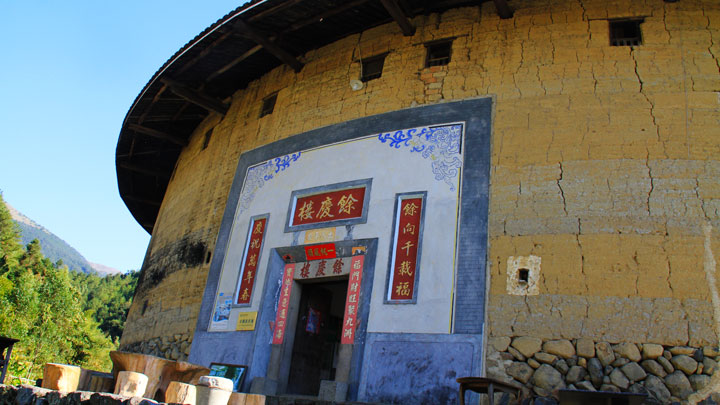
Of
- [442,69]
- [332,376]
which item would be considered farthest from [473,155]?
[332,376]

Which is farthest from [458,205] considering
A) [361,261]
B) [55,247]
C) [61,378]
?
[55,247]

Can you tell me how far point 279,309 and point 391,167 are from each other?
95.7 inches

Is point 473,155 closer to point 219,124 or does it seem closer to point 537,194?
point 537,194

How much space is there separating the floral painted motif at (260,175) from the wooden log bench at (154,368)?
11.3ft

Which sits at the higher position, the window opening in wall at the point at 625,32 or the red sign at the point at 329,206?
the window opening in wall at the point at 625,32

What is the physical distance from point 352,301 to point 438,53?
3842mm

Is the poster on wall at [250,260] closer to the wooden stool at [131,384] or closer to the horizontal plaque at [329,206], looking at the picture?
the horizontal plaque at [329,206]

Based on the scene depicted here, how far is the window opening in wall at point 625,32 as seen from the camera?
291 inches

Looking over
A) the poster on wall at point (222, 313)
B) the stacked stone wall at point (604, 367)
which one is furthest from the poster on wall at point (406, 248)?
the poster on wall at point (222, 313)

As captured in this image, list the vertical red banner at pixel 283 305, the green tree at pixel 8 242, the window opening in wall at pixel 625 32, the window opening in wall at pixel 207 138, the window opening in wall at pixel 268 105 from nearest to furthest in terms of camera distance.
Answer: the window opening in wall at pixel 625 32 < the vertical red banner at pixel 283 305 < the window opening in wall at pixel 268 105 < the window opening in wall at pixel 207 138 < the green tree at pixel 8 242

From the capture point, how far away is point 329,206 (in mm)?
7848

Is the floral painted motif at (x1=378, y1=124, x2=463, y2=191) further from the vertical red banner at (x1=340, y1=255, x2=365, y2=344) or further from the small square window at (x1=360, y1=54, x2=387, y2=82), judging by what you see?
the vertical red banner at (x1=340, y1=255, x2=365, y2=344)

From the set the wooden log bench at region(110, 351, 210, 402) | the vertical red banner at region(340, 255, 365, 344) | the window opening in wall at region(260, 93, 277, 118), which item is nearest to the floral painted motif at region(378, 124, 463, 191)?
the vertical red banner at region(340, 255, 365, 344)

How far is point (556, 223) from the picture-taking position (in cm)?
639
